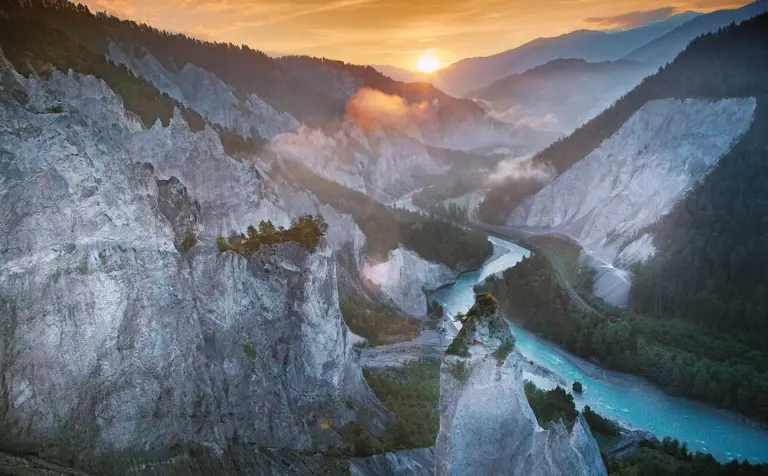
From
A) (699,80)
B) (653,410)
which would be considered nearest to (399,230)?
(653,410)

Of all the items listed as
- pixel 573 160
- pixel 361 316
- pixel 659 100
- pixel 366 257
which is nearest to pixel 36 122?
pixel 361 316

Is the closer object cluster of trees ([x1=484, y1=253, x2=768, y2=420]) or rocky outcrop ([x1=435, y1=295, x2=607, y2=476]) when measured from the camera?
rocky outcrop ([x1=435, y1=295, x2=607, y2=476])

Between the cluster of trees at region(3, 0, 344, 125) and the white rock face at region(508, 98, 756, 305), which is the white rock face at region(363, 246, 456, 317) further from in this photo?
the cluster of trees at region(3, 0, 344, 125)

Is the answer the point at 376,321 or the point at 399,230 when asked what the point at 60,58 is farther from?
the point at 399,230

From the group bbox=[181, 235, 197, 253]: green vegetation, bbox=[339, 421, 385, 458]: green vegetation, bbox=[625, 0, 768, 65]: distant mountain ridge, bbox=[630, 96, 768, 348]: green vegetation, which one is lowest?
bbox=[339, 421, 385, 458]: green vegetation

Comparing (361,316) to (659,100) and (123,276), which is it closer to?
(123,276)

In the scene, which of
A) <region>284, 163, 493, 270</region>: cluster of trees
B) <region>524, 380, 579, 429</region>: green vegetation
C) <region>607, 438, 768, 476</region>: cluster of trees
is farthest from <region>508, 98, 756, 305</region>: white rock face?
<region>607, 438, 768, 476</region>: cluster of trees
